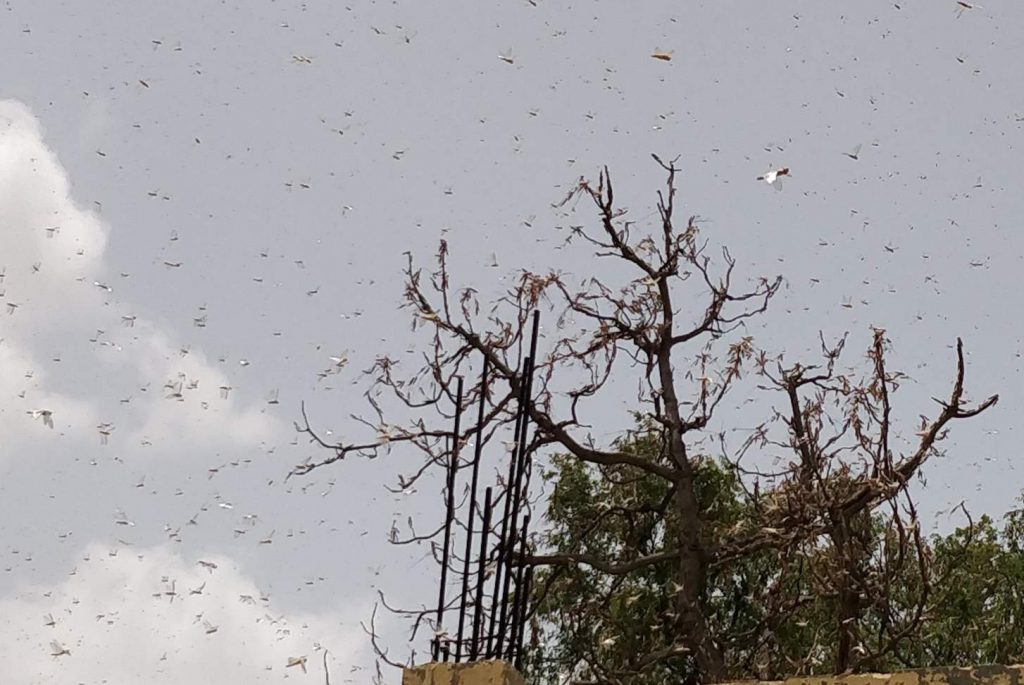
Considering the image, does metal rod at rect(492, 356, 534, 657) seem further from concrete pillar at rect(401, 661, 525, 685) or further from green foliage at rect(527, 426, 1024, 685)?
green foliage at rect(527, 426, 1024, 685)

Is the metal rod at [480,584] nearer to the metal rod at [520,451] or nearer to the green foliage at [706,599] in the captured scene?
the metal rod at [520,451]

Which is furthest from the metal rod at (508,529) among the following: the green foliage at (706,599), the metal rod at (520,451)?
the green foliage at (706,599)

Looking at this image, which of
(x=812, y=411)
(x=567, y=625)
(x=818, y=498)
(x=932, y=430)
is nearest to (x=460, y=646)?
(x=818, y=498)

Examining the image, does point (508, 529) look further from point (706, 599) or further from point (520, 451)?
point (706, 599)

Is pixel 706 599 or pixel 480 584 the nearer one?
pixel 480 584

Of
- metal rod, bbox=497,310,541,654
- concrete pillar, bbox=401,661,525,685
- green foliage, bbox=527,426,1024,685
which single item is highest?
green foliage, bbox=527,426,1024,685

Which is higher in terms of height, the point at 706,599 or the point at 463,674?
the point at 706,599

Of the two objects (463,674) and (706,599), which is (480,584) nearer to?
(463,674)

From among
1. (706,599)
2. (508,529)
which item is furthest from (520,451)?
(706,599)

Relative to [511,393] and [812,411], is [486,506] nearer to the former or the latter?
[511,393]

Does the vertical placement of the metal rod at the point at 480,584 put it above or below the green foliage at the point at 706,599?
below

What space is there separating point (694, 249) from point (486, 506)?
6.59 meters

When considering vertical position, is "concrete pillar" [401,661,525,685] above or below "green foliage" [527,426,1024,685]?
below

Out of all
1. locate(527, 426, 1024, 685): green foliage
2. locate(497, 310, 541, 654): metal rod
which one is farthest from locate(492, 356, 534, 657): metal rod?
locate(527, 426, 1024, 685): green foliage
